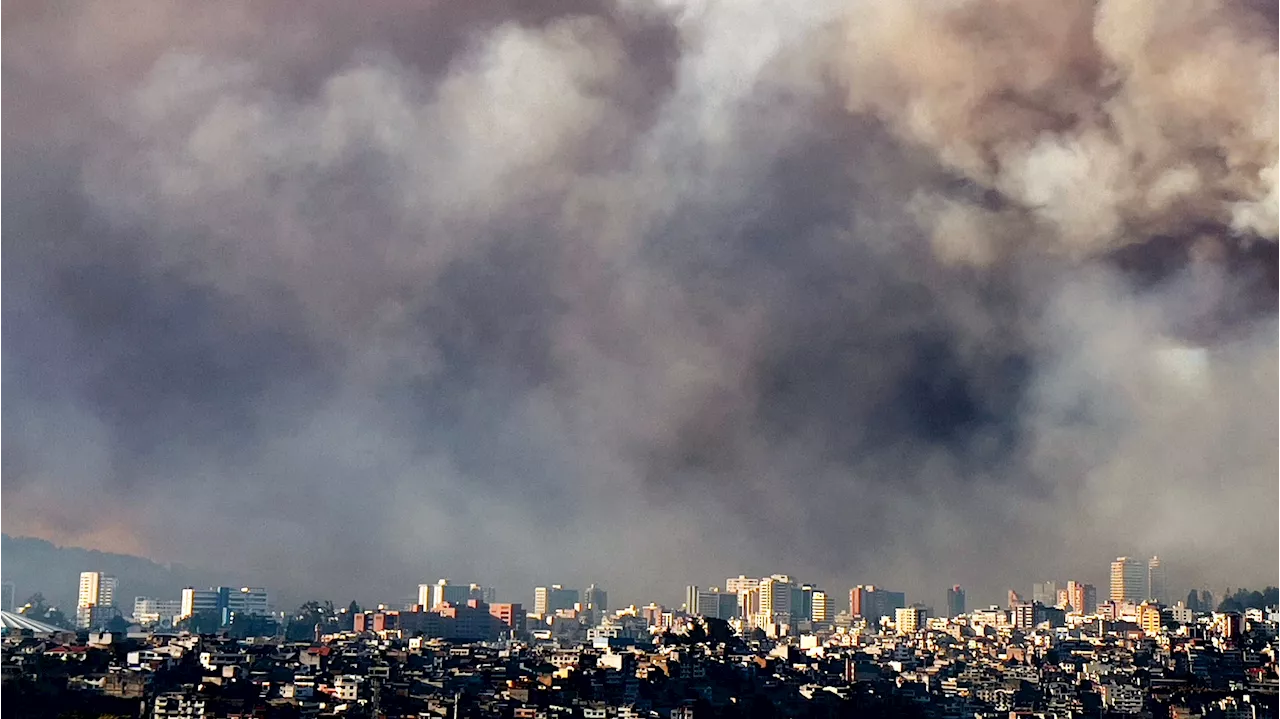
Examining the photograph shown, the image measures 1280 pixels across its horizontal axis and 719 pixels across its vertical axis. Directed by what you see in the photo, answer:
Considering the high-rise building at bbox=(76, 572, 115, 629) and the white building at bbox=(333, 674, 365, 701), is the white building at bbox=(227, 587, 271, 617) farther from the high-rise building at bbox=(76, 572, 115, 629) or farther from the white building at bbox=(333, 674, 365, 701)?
the white building at bbox=(333, 674, 365, 701)

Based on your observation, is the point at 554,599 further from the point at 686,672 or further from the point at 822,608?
the point at 686,672

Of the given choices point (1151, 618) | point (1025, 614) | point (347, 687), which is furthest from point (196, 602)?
point (347, 687)

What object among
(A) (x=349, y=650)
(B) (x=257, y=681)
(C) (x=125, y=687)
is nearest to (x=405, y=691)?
(B) (x=257, y=681)

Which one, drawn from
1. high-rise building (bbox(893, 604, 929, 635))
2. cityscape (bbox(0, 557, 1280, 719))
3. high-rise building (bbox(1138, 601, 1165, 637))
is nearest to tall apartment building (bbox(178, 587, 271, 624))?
cityscape (bbox(0, 557, 1280, 719))

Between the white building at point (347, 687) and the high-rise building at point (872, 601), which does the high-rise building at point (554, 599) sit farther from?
the white building at point (347, 687)

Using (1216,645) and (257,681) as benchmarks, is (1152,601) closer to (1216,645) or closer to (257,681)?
(1216,645)

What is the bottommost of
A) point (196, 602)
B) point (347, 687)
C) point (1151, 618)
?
point (347, 687)
